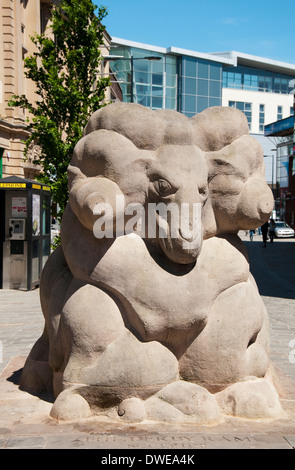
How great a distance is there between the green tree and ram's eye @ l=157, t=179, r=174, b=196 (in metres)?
8.53

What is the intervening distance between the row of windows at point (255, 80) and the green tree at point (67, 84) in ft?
166

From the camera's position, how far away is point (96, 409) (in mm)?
4266

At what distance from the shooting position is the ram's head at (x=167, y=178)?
4270 millimetres

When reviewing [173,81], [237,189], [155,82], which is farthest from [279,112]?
[237,189]

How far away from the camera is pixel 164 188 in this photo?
14.1ft

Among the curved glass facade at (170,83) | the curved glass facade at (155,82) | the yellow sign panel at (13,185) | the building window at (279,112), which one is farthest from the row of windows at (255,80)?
the yellow sign panel at (13,185)

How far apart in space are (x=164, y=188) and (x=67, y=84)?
30.8 feet

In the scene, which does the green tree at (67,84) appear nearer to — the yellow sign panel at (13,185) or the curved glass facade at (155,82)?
the yellow sign panel at (13,185)

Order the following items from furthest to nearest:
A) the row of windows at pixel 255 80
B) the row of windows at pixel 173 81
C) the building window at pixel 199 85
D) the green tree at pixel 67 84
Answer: the row of windows at pixel 255 80 < the building window at pixel 199 85 < the row of windows at pixel 173 81 < the green tree at pixel 67 84

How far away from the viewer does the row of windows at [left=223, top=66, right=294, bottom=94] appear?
62.2 meters

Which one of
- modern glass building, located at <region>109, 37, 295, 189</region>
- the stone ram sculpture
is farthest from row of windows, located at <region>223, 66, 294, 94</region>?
the stone ram sculpture

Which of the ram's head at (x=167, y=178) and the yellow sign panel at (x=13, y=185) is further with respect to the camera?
Result: the yellow sign panel at (x=13, y=185)
